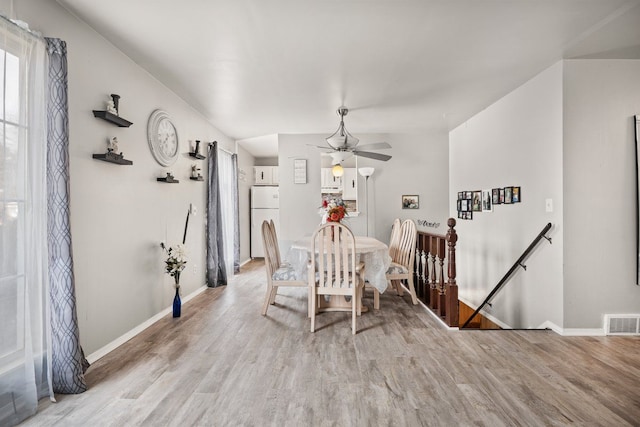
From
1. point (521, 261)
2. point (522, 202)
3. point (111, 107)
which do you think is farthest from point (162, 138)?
point (521, 261)

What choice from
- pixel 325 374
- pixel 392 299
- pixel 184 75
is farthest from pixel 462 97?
pixel 325 374

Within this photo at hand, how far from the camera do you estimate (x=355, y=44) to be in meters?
2.79

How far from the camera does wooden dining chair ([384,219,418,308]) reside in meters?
4.00

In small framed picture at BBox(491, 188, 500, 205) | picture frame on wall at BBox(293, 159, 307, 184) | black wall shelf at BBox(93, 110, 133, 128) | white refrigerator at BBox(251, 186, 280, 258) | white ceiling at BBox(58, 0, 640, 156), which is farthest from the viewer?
white refrigerator at BBox(251, 186, 280, 258)

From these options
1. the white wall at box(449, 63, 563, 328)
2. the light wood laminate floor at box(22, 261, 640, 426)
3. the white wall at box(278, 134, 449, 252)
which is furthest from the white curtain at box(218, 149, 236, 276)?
the white wall at box(449, 63, 563, 328)

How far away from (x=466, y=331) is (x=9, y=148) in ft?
11.7

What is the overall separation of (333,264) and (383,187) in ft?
10.1

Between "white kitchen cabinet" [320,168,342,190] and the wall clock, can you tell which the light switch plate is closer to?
"white kitchen cabinet" [320,168,342,190]

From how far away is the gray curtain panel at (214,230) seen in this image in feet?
16.3

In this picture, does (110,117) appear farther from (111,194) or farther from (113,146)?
(111,194)

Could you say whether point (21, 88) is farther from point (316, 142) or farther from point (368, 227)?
point (368, 227)

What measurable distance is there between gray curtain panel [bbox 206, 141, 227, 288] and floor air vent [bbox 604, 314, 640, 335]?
4556mm

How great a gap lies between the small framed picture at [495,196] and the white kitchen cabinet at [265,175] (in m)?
5.13

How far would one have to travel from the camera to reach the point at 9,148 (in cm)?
181
